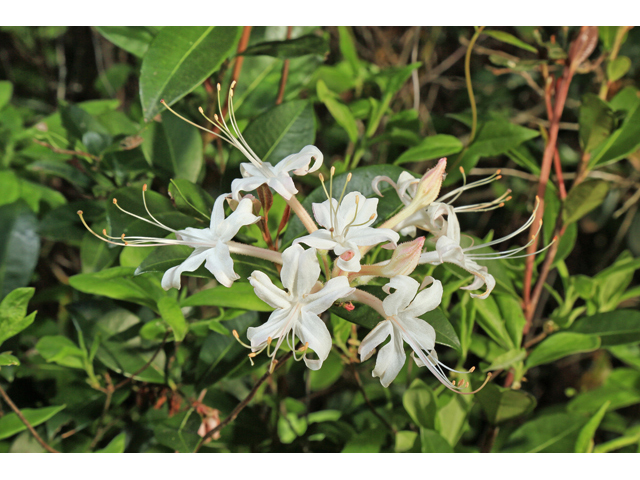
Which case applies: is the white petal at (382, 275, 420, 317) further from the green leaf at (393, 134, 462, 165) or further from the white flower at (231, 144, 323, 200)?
the green leaf at (393, 134, 462, 165)

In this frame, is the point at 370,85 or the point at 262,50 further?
the point at 370,85

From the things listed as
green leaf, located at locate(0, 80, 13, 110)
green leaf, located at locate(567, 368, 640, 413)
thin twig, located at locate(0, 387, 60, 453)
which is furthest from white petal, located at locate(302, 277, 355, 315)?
green leaf, located at locate(0, 80, 13, 110)

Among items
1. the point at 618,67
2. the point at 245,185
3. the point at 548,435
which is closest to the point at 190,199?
the point at 245,185

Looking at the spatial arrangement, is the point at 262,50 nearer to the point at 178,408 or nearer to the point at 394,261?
the point at 394,261

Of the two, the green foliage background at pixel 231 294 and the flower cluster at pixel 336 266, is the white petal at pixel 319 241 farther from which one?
the green foliage background at pixel 231 294

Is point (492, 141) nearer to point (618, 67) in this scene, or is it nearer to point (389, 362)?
point (618, 67)

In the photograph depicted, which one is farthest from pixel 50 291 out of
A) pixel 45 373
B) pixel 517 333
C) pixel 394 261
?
pixel 517 333
